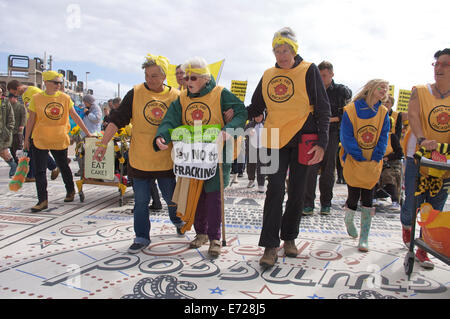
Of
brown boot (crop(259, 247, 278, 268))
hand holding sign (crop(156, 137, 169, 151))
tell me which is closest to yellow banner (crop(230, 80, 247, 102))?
hand holding sign (crop(156, 137, 169, 151))

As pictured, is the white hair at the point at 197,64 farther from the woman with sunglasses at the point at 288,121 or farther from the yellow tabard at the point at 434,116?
the yellow tabard at the point at 434,116

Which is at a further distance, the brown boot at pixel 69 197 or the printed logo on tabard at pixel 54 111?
the brown boot at pixel 69 197

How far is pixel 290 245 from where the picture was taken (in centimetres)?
317

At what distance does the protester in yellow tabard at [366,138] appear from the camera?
3.47 m

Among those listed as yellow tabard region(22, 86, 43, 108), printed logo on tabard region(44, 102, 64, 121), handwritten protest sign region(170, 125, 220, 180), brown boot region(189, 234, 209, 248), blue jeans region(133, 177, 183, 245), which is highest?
yellow tabard region(22, 86, 43, 108)

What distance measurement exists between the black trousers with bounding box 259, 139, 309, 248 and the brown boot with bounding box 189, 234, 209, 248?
711mm

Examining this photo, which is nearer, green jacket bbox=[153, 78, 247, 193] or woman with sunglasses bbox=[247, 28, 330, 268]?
woman with sunglasses bbox=[247, 28, 330, 268]

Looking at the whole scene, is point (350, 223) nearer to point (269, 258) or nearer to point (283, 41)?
point (269, 258)

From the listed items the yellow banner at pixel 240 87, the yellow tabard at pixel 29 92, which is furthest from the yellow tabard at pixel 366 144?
the yellow tabard at pixel 29 92

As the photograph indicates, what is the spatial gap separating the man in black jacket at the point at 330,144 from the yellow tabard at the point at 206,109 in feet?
6.57

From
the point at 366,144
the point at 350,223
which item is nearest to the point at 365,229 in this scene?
the point at 350,223

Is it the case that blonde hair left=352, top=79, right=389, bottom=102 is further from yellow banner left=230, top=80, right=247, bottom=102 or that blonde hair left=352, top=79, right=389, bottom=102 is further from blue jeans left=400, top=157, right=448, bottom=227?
yellow banner left=230, top=80, right=247, bottom=102

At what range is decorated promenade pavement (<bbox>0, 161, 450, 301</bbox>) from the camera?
2.36m
